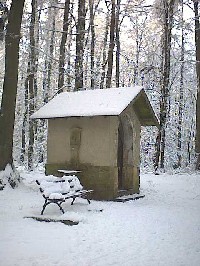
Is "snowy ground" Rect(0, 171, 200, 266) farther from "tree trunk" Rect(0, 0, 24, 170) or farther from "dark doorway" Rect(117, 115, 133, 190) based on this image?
"dark doorway" Rect(117, 115, 133, 190)

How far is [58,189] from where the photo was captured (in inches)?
398

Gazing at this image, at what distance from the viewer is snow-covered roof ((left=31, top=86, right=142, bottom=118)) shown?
481 inches

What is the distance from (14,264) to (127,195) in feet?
25.6

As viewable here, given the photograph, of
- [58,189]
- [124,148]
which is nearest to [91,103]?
[124,148]

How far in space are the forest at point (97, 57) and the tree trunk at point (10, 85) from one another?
3 cm

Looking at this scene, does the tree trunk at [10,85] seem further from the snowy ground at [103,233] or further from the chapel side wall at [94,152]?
the chapel side wall at [94,152]

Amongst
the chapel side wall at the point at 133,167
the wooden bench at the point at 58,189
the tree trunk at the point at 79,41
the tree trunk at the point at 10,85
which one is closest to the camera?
the wooden bench at the point at 58,189

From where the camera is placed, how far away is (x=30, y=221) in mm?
8727

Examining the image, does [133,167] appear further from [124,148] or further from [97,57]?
[97,57]

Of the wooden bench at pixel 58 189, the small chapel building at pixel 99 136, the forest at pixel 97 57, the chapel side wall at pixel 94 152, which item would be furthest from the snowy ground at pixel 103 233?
the forest at pixel 97 57

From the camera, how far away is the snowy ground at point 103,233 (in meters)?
6.13

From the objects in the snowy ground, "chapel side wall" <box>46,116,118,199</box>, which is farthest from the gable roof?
the snowy ground

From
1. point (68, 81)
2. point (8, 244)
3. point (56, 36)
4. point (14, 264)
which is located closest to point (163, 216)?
point (8, 244)

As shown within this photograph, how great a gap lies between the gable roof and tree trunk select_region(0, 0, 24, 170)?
854mm
